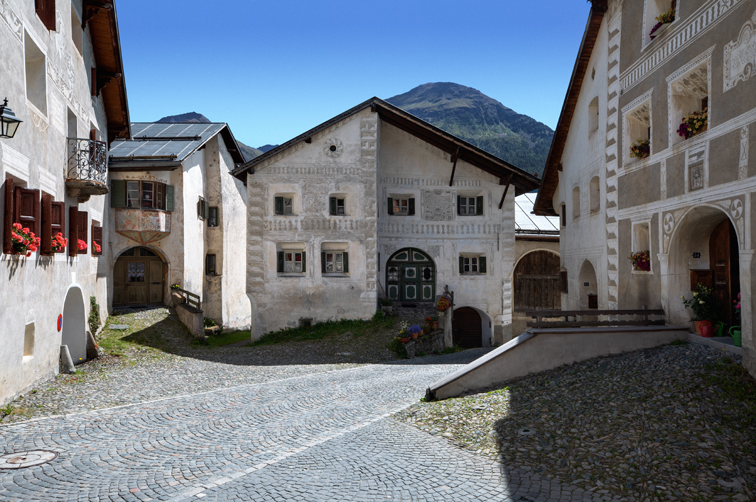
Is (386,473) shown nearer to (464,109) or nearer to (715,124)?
(715,124)

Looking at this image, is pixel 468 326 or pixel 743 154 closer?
pixel 743 154

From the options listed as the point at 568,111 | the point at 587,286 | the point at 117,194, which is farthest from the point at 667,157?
the point at 117,194

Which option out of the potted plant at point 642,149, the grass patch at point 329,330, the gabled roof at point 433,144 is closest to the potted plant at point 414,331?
the grass patch at point 329,330

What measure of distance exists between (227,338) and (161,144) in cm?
1003

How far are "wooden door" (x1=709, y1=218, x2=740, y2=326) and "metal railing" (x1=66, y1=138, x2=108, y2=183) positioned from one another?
15.8 meters

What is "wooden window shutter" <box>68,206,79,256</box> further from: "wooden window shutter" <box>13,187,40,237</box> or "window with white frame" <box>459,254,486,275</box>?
"window with white frame" <box>459,254,486,275</box>

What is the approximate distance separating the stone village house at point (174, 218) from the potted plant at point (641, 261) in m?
18.6

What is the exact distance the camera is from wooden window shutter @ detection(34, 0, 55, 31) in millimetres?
11938

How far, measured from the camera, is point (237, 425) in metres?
9.40

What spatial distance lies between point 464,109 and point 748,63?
141 meters

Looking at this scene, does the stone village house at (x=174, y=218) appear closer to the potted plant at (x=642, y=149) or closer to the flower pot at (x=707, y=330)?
the potted plant at (x=642, y=149)

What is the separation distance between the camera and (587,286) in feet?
61.0

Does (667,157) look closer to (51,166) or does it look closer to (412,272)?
(412,272)

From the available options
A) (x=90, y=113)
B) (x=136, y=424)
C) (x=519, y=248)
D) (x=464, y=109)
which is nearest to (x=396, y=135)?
(x=519, y=248)
